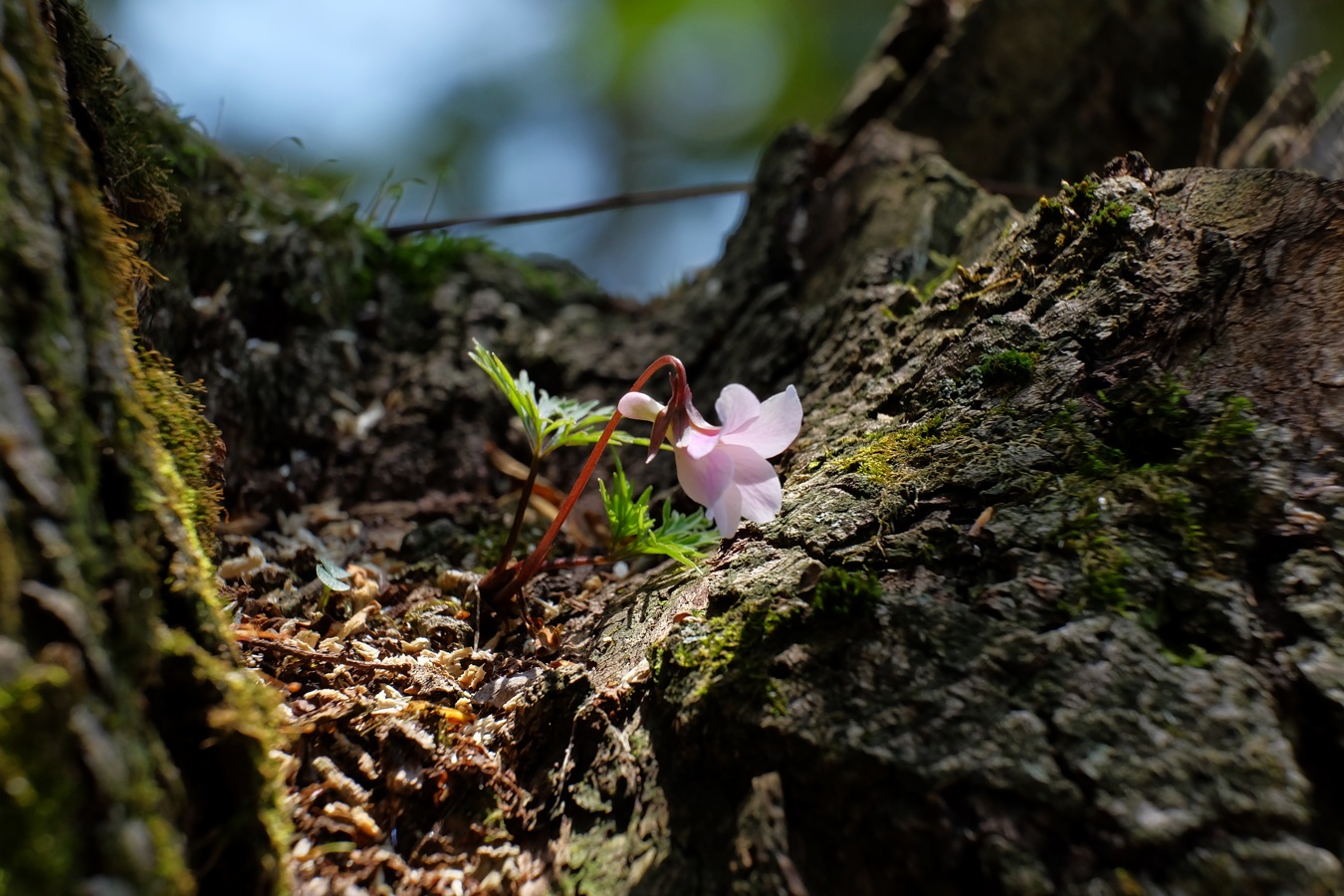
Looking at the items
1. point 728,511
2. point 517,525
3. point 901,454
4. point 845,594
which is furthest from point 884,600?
point 517,525

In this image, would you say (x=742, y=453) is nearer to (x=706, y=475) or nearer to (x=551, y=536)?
(x=706, y=475)

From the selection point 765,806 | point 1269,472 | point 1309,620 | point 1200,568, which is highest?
point 1269,472

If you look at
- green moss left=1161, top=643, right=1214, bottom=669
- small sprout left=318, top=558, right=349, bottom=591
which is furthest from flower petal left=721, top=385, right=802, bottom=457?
small sprout left=318, top=558, right=349, bottom=591

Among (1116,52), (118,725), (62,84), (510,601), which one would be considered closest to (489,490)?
(510,601)

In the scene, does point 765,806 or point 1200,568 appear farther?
point 1200,568

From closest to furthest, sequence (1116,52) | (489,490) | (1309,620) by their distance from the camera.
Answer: (1309,620) → (489,490) → (1116,52)

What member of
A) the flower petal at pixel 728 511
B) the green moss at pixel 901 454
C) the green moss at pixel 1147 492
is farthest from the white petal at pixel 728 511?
the green moss at pixel 1147 492

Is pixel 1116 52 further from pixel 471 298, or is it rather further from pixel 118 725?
pixel 118 725
